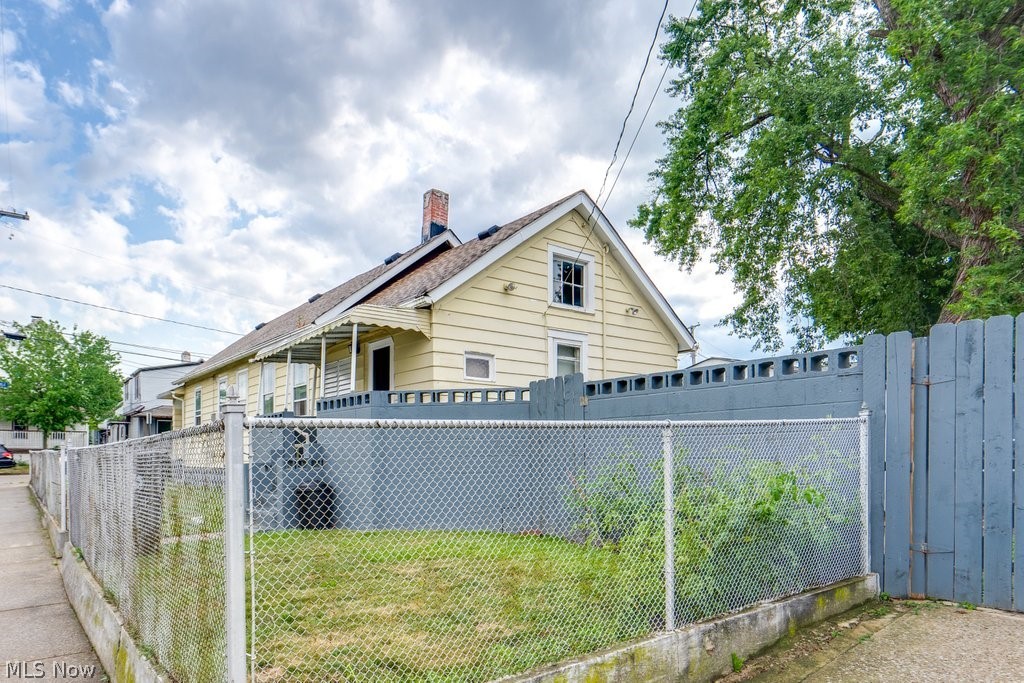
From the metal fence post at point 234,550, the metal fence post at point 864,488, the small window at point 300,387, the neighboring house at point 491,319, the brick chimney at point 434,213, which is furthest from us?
the brick chimney at point 434,213

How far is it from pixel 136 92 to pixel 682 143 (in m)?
10.5

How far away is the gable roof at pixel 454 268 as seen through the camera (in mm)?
9984

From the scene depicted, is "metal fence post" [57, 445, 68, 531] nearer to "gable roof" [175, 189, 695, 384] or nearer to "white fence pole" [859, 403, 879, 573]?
"gable roof" [175, 189, 695, 384]

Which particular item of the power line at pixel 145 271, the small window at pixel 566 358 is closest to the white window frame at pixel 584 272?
the small window at pixel 566 358

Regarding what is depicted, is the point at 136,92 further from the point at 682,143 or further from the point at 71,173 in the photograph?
the point at 682,143

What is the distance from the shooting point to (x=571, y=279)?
1180 cm

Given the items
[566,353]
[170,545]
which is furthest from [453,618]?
[566,353]

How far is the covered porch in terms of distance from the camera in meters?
9.00

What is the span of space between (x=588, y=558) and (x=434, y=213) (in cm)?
1133

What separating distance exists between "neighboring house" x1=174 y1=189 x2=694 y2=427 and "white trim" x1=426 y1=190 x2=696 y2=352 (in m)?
0.02

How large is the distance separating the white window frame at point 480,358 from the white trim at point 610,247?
1149mm

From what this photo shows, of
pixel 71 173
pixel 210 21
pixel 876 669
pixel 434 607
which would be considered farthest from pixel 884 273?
pixel 71 173

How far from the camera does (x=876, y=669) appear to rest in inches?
130

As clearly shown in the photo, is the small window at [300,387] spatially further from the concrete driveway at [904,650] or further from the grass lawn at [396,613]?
the concrete driveway at [904,650]
